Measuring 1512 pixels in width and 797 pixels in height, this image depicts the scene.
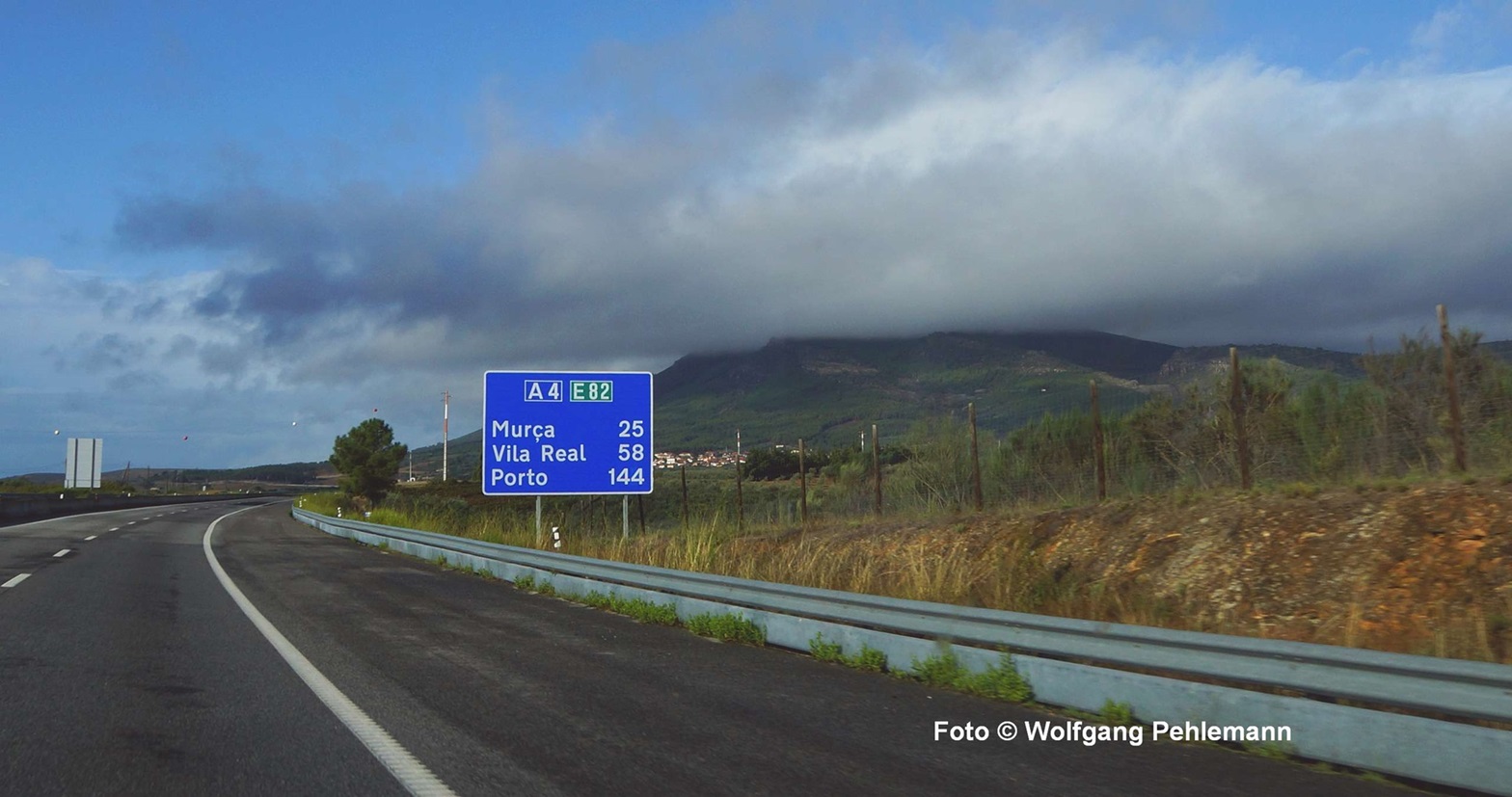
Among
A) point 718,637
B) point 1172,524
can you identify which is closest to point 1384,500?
point 1172,524

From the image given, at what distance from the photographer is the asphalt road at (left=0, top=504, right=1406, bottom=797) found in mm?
5574

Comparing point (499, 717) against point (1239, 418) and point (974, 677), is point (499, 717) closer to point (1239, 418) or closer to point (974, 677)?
point (974, 677)

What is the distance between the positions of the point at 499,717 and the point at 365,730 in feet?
2.66

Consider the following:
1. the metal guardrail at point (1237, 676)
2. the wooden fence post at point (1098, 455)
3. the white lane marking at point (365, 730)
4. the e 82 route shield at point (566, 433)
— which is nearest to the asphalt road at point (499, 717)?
the white lane marking at point (365, 730)

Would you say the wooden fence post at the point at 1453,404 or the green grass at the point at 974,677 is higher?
the wooden fence post at the point at 1453,404

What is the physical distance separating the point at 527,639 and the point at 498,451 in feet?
35.1

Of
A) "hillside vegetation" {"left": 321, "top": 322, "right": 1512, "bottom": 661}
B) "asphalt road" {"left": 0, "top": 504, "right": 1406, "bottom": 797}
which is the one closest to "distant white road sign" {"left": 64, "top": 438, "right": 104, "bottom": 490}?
"hillside vegetation" {"left": 321, "top": 322, "right": 1512, "bottom": 661}

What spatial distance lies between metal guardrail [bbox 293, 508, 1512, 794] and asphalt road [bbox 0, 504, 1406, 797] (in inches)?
9.1

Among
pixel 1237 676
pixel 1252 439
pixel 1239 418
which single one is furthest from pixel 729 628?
pixel 1252 439

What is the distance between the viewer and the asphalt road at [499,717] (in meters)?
5.57

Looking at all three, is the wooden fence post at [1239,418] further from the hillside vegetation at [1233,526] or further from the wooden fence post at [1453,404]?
the wooden fence post at [1453,404]

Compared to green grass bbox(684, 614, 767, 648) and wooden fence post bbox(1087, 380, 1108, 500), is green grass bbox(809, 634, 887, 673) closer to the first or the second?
green grass bbox(684, 614, 767, 648)

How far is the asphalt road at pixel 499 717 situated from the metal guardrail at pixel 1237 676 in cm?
23

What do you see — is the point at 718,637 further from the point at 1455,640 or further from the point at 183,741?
the point at 1455,640
